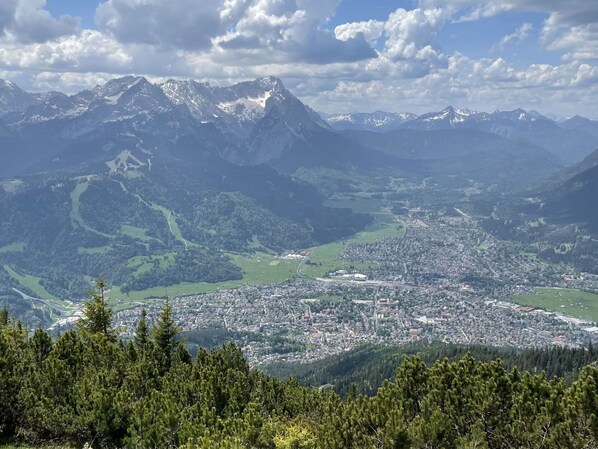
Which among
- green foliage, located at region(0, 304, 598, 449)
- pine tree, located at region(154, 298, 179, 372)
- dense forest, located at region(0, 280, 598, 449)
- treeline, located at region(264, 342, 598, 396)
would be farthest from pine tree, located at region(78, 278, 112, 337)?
treeline, located at region(264, 342, 598, 396)

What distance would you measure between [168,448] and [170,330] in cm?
2469

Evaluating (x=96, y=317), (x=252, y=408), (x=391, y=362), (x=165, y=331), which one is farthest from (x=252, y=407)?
(x=391, y=362)

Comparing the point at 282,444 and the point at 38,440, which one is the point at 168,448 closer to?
the point at 282,444

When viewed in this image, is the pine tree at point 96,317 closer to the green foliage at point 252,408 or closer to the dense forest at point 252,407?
the dense forest at point 252,407

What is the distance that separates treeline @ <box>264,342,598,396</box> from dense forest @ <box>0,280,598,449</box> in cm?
5493

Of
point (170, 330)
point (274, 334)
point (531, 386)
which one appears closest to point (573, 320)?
point (274, 334)

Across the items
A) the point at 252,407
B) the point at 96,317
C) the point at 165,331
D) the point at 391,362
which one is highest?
the point at 96,317

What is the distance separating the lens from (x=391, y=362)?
12044 cm

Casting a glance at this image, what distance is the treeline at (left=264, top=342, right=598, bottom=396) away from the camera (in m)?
96.6

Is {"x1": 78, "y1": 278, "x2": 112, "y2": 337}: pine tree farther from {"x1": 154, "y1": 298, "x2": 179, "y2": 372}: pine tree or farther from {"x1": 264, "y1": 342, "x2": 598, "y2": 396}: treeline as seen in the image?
{"x1": 264, "y1": 342, "x2": 598, "y2": 396}: treeline

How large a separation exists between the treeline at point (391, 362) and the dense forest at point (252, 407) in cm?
5493

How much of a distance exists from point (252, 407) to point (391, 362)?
100084mm

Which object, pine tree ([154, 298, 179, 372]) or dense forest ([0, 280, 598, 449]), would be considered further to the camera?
pine tree ([154, 298, 179, 372])

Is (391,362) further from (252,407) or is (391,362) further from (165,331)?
(252,407)
